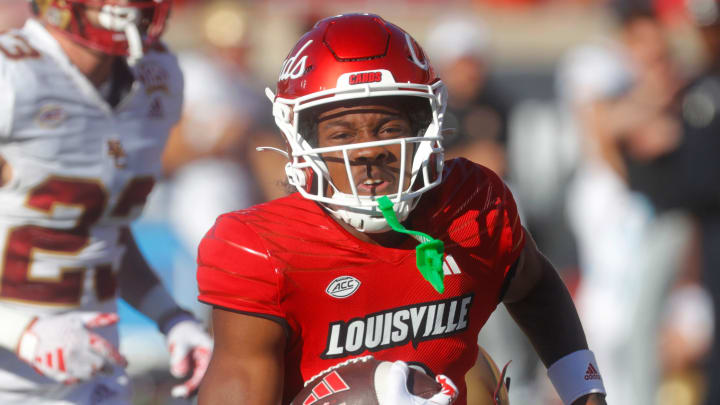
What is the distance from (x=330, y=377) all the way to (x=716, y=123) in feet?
11.7

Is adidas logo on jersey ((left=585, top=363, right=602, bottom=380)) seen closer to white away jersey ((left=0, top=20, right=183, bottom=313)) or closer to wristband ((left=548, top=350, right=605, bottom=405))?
wristband ((left=548, top=350, right=605, bottom=405))

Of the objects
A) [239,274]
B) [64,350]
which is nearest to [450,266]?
[239,274]

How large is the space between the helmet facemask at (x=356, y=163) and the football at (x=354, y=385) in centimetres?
31

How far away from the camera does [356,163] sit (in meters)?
2.54

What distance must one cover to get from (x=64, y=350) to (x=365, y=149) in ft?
3.99

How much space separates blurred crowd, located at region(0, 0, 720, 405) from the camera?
573cm

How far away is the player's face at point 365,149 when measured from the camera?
2531 millimetres

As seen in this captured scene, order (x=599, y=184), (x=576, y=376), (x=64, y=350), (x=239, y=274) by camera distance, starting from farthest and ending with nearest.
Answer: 1. (x=599, y=184)
2. (x=64, y=350)
3. (x=576, y=376)
4. (x=239, y=274)

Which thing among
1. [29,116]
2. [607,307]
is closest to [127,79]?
[29,116]

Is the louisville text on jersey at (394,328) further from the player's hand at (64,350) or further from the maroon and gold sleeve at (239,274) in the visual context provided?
the player's hand at (64,350)

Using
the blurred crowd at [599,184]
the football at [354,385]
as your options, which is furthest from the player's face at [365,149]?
the blurred crowd at [599,184]

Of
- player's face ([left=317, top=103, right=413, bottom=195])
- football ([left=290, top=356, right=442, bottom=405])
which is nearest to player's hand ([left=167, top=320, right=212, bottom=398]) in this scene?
football ([left=290, top=356, right=442, bottom=405])

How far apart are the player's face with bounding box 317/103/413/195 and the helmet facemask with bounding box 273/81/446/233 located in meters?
0.01

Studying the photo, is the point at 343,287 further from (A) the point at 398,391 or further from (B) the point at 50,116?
(B) the point at 50,116
